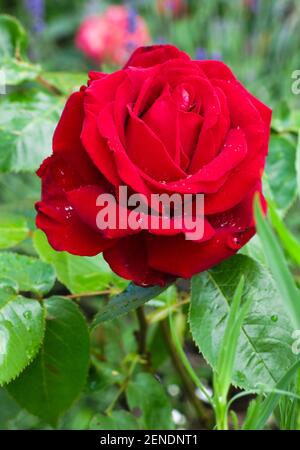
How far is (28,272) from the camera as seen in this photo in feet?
1.90

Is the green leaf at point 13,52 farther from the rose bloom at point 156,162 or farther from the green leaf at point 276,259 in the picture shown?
the green leaf at point 276,259

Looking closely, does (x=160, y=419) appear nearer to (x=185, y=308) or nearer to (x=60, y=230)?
(x=185, y=308)

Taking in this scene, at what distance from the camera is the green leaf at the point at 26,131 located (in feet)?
2.12

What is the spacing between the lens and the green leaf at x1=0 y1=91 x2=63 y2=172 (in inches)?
25.4

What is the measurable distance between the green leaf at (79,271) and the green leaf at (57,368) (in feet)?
0.13

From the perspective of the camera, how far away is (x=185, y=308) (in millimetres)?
590

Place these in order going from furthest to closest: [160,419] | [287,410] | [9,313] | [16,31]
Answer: [16,31] < [160,419] < [9,313] < [287,410]

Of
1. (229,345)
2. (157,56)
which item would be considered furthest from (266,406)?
(157,56)

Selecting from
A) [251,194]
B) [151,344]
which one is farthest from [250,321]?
[151,344]

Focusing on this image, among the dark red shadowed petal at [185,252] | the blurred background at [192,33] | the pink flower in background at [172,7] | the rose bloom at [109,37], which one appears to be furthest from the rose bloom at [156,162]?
the pink flower in background at [172,7]

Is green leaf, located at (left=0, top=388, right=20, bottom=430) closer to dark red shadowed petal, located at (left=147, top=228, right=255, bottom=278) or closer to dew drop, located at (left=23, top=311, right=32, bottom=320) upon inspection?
dew drop, located at (left=23, top=311, right=32, bottom=320)

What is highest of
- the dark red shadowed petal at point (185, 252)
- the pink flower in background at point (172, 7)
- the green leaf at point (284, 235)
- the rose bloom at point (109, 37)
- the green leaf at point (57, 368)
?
the pink flower in background at point (172, 7)

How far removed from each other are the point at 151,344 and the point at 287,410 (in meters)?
0.41

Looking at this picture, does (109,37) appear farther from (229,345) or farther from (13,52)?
(229,345)
